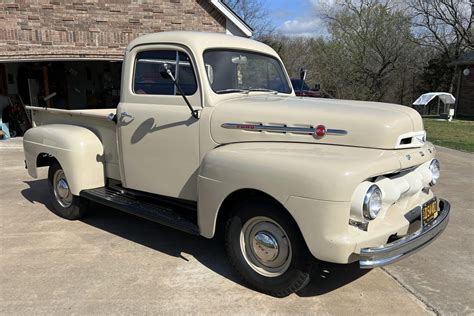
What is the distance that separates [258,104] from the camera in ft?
12.2

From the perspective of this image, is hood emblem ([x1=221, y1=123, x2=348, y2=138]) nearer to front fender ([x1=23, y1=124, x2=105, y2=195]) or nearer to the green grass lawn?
front fender ([x1=23, y1=124, x2=105, y2=195])

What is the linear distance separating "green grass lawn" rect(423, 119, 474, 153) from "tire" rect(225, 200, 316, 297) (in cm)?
926

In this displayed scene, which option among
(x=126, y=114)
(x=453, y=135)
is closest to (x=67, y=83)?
(x=126, y=114)

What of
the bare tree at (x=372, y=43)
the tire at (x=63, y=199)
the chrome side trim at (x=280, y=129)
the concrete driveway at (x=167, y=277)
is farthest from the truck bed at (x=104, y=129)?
the bare tree at (x=372, y=43)

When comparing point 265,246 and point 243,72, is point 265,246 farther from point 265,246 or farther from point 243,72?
point 243,72

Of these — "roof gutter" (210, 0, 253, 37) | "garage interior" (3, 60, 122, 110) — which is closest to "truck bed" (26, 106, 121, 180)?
"roof gutter" (210, 0, 253, 37)

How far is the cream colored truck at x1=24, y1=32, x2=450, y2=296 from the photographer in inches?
116

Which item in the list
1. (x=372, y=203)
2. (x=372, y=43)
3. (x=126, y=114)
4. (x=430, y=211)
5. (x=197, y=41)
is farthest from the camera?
(x=372, y=43)

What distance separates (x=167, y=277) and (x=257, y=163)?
4.68 feet

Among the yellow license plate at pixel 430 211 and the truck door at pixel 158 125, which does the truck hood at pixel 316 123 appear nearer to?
the truck door at pixel 158 125

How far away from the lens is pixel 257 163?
3215 millimetres

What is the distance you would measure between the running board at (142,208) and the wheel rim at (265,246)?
1.59 feet

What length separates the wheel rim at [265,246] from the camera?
329 cm

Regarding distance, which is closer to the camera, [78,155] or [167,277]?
[167,277]
